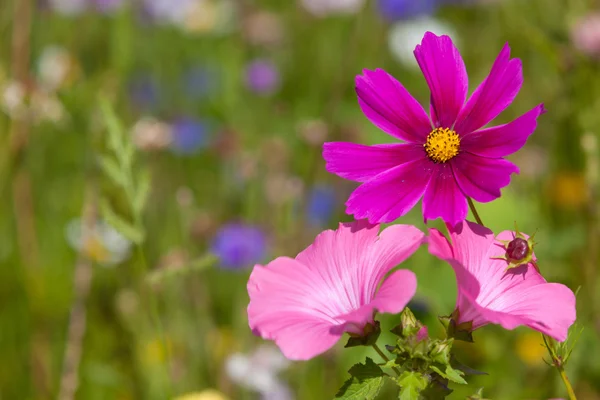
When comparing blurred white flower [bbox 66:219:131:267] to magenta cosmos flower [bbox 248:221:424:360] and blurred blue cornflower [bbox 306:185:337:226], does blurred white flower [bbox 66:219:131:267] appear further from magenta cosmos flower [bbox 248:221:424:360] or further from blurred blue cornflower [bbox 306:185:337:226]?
magenta cosmos flower [bbox 248:221:424:360]

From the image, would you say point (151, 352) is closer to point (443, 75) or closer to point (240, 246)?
point (240, 246)

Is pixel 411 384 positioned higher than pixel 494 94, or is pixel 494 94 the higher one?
pixel 494 94

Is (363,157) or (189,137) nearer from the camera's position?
(363,157)

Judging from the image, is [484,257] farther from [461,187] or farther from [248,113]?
[248,113]

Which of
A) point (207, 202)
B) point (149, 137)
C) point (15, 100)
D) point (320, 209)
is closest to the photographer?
point (15, 100)

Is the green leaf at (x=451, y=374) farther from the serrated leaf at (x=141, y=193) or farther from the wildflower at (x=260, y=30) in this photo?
the wildflower at (x=260, y=30)

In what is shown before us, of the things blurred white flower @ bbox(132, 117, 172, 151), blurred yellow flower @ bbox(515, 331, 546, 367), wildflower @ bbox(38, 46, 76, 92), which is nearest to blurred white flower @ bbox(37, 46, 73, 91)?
wildflower @ bbox(38, 46, 76, 92)

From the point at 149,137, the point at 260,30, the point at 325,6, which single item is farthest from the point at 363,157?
the point at 325,6

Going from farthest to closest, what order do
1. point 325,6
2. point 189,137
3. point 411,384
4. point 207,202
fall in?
point 325,6 < point 189,137 < point 207,202 < point 411,384
